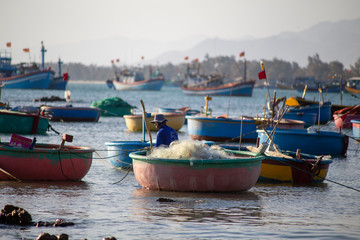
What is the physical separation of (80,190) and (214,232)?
4901 mm

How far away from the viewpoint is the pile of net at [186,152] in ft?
43.6

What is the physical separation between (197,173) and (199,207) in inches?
48.8

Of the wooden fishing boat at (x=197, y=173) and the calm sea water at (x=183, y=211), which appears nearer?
the calm sea water at (x=183, y=211)

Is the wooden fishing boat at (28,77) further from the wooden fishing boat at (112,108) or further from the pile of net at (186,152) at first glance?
the pile of net at (186,152)

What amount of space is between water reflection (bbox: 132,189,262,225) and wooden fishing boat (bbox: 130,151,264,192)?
17cm

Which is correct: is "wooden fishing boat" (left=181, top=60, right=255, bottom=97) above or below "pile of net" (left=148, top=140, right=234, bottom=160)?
above

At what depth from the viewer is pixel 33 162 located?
48.1 feet

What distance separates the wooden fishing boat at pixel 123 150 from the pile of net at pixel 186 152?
330 centimetres

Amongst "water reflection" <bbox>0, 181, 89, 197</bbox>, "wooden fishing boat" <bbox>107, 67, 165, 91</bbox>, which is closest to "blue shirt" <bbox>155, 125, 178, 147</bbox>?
"water reflection" <bbox>0, 181, 89, 197</bbox>

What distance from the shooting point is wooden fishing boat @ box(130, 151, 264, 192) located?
43.2 feet

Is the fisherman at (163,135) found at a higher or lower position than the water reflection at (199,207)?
higher

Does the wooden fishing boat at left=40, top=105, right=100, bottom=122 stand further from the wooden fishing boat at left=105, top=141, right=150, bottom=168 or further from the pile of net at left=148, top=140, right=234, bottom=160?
the pile of net at left=148, top=140, right=234, bottom=160

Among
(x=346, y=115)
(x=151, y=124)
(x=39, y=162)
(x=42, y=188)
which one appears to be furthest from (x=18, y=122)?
(x=346, y=115)

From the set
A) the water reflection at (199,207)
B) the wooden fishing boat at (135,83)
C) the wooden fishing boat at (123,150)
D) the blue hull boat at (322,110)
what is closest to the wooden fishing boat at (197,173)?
the water reflection at (199,207)
